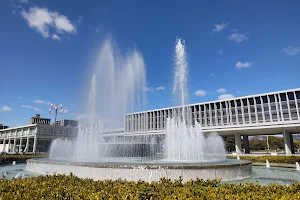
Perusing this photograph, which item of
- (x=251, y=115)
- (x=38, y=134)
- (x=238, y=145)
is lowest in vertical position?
(x=238, y=145)

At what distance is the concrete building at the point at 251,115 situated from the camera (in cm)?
4028

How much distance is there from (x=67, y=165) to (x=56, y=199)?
23.5ft

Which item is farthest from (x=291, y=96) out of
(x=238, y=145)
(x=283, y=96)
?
(x=238, y=145)

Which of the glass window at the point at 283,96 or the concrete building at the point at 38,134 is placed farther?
the concrete building at the point at 38,134

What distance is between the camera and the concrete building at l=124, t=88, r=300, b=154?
40.3 metres

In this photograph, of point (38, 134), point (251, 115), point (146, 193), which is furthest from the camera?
point (38, 134)

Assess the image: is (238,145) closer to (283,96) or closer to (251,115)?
(251,115)

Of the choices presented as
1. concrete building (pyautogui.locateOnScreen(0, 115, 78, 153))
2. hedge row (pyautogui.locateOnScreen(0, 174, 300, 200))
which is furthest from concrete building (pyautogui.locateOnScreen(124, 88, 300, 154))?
hedge row (pyautogui.locateOnScreen(0, 174, 300, 200))

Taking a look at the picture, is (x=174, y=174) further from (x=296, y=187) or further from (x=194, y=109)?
(x=194, y=109)

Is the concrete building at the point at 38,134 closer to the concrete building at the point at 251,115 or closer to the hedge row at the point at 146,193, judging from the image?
the concrete building at the point at 251,115

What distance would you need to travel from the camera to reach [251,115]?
158 ft

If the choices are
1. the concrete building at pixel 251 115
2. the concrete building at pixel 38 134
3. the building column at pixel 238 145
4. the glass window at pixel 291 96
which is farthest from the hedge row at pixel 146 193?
the concrete building at pixel 38 134

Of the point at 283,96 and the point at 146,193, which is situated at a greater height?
the point at 283,96

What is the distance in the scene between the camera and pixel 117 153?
803 inches
